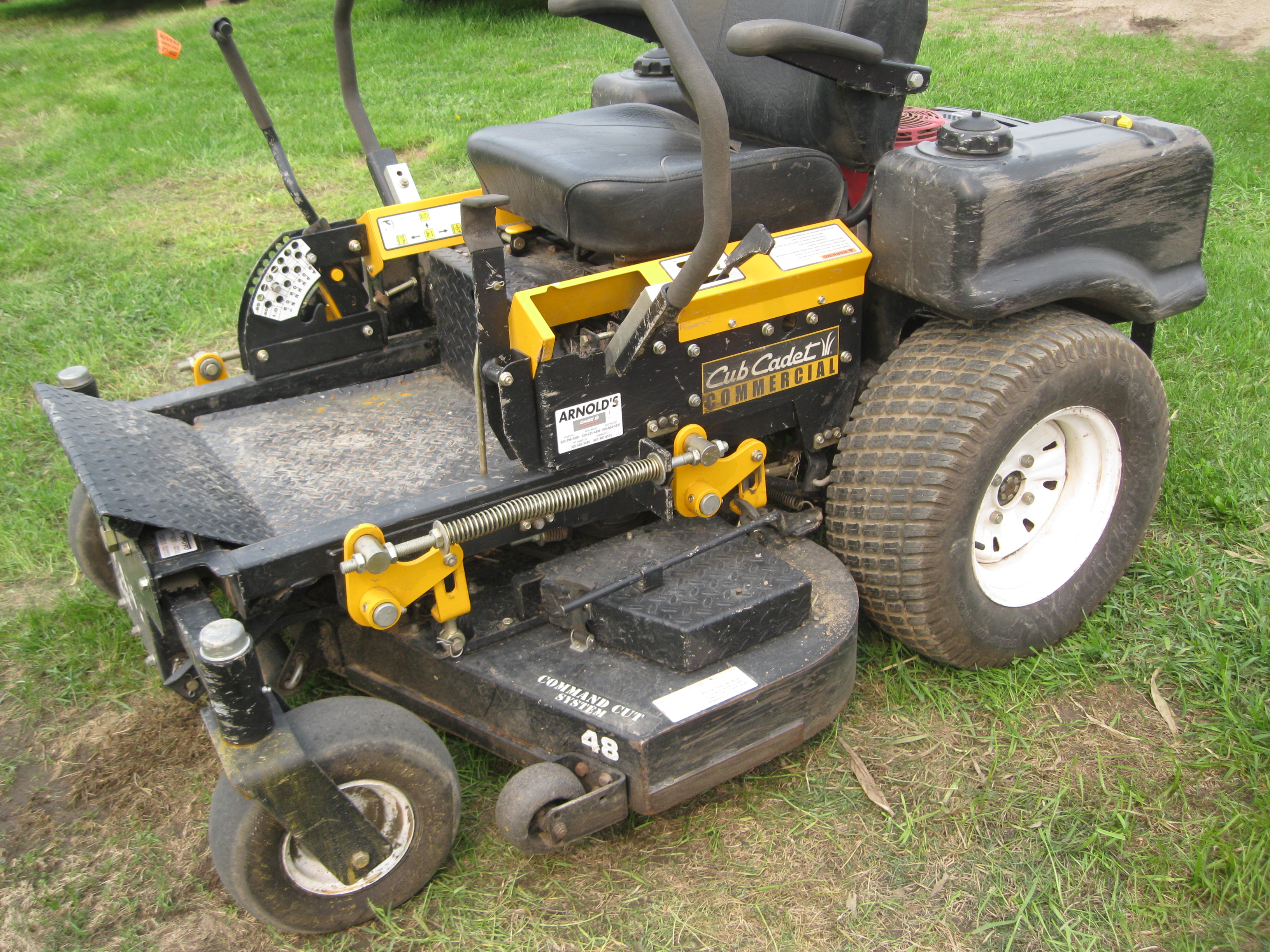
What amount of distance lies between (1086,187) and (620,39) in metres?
7.30

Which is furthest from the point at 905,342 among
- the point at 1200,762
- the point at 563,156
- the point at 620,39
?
the point at 620,39

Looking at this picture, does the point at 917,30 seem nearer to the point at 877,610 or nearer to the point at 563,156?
the point at 563,156

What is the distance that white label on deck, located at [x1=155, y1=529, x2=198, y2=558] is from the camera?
6.59ft

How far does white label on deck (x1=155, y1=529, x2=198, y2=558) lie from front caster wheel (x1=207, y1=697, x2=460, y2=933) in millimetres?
377

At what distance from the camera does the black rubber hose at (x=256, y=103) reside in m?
2.75

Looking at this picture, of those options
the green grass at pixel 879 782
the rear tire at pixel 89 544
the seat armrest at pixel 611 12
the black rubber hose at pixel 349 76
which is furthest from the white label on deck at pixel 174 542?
the seat armrest at pixel 611 12

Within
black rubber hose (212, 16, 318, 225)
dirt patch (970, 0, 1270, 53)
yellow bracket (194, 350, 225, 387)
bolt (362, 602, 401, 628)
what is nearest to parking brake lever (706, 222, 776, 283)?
bolt (362, 602, 401, 628)

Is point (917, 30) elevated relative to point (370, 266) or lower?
elevated

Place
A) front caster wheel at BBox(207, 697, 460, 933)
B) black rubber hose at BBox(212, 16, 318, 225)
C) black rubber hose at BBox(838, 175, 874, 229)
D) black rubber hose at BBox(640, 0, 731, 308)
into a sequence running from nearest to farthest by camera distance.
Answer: black rubber hose at BBox(640, 0, 731, 308), front caster wheel at BBox(207, 697, 460, 933), black rubber hose at BBox(838, 175, 874, 229), black rubber hose at BBox(212, 16, 318, 225)

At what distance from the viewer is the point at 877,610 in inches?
99.2

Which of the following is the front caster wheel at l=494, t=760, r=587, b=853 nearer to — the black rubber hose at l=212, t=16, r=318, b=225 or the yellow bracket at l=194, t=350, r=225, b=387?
the yellow bracket at l=194, t=350, r=225, b=387

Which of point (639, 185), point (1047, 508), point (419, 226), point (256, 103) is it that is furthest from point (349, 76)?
point (1047, 508)

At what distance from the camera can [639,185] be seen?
7.54ft

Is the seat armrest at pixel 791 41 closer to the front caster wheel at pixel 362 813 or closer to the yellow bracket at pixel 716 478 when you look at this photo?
the yellow bracket at pixel 716 478
